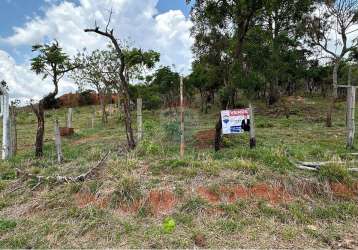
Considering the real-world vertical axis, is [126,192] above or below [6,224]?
above

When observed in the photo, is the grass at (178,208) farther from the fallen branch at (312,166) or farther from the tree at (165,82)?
the tree at (165,82)

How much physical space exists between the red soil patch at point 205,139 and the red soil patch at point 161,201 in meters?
3.39

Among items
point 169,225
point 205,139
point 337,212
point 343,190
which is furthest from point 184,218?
point 205,139

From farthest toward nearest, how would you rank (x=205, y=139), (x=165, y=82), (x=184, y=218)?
(x=165, y=82), (x=205, y=139), (x=184, y=218)

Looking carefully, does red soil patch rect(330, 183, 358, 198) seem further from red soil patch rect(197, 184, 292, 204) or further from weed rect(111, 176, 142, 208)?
weed rect(111, 176, 142, 208)

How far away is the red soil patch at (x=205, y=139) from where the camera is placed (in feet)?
24.5

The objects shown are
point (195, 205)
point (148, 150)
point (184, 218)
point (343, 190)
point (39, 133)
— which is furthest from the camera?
point (39, 133)

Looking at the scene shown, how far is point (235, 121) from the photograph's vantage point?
19.7ft

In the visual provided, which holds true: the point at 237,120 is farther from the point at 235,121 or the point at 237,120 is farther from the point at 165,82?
the point at 165,82

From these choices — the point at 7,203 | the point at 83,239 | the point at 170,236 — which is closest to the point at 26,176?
the point at 7,203

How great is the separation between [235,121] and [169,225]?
123 inches

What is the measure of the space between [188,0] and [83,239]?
5718 mm

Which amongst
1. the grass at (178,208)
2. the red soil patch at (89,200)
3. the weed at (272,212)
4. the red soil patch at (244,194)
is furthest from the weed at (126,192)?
the weed at (272,212)

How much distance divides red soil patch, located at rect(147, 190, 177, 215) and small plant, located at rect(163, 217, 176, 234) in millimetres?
236
